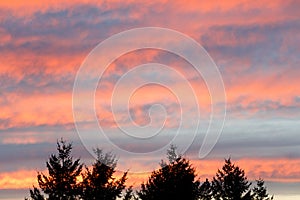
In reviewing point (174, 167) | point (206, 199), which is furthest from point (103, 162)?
point (206, 199)

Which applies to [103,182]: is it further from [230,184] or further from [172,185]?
[230,184]

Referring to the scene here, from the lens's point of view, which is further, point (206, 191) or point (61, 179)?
point (206, 191)

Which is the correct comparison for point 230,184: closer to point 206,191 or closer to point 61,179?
point 206,191

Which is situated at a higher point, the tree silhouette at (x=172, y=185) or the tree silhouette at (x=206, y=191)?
the tree silhouette at (x=206, y=191)

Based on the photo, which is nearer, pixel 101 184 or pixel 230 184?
pixel 101 184

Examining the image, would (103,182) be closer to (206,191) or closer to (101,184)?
(101,184)

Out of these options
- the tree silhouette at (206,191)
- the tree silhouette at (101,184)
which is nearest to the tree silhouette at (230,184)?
the tree silhouette at (206,191)

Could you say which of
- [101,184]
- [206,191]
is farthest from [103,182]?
[206,191]

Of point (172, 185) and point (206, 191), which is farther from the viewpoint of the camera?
point (206, 191)

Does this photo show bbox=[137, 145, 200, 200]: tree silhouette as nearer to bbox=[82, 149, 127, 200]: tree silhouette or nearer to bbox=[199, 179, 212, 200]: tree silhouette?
bbox=[82, 149, 127, 200]: tree silhouette

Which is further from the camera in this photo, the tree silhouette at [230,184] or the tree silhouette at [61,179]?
the tree silhouette at [230,184]

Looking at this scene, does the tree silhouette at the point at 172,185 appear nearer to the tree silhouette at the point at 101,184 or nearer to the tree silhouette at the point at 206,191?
the tree silhouette at the point at 101,184

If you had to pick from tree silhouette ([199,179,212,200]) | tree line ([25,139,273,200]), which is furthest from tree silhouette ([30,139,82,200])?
tree silhouette ([199,179,212,200])

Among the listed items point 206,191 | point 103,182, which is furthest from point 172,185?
point 206,191
